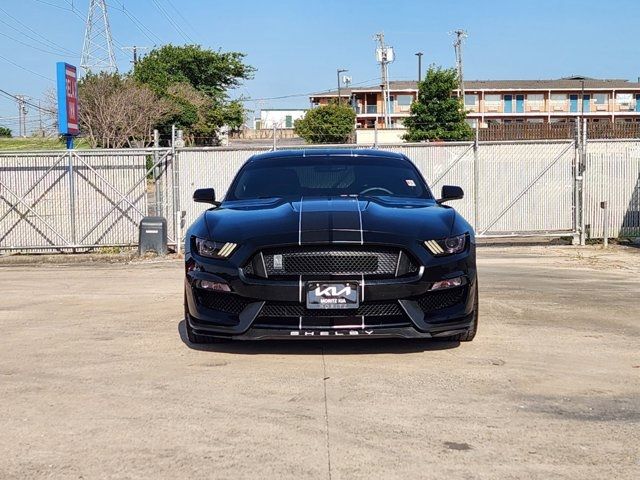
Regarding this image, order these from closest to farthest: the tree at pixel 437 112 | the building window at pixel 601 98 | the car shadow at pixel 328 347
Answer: the car shadow at pixel 328 347 → the tree at pixel 437 112 → the building window at pixel 601 98

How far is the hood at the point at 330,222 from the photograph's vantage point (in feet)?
18.1

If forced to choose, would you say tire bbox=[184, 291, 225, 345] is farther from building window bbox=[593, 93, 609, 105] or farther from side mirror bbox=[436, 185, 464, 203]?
building window bbox=[593, 93, 609, 105]

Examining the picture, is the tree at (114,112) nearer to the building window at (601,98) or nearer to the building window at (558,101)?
the building window at (558,101)

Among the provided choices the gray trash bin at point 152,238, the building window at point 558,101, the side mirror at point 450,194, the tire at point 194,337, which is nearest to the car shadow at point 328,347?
the tire at point 194,337

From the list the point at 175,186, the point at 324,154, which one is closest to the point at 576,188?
the point at 175,186

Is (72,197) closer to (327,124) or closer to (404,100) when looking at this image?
(327,124)

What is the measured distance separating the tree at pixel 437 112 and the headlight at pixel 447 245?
133 feet

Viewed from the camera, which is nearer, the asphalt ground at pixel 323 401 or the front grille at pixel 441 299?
the asphalt ground at pixel 323 401

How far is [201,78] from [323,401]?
5996 cm

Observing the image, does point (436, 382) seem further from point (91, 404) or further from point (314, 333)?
point (91, 404)

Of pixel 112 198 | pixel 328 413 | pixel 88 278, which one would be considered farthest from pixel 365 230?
pixel 112 198

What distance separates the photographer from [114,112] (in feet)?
133

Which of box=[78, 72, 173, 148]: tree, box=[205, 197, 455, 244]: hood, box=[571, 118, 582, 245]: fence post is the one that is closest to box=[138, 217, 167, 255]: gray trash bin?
box=[571, 118, 582, 245]: fence post

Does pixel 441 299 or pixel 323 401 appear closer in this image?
pixel 323 401
